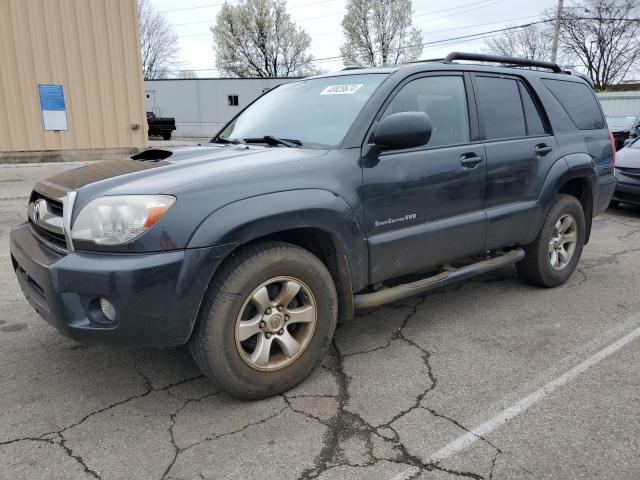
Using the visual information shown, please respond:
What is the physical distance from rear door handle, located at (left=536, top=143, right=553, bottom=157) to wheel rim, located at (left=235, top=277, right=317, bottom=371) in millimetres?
2335

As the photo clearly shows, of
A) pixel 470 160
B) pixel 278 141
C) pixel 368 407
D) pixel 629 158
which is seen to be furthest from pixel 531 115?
pixel 629 158

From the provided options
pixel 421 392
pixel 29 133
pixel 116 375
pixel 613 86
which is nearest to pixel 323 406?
pixel 421 392

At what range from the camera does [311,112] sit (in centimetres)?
341

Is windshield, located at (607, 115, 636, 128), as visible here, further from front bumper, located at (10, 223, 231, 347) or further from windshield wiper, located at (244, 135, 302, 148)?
front bumper, located at (10, 223, 231, 347)

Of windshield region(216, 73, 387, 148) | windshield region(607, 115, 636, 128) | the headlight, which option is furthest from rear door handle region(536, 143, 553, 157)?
windshield region(607, 115, 636, 128)

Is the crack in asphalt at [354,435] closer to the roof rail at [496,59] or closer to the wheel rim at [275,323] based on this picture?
the wheel rim at [275,323]

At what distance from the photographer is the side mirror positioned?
2850 millimetres

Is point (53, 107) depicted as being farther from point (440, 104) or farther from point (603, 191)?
point (603, 191)

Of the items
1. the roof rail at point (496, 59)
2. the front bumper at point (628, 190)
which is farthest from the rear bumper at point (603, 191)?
the front bumper at point (628, 190)

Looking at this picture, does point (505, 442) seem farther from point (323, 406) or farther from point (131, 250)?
point (131, 250)

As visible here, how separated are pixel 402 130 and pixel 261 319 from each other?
49.9 inches

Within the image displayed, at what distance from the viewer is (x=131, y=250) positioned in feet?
7.59

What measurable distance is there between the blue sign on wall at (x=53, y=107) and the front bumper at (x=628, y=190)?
1252 cm

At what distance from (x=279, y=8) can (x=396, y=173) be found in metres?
50.1
